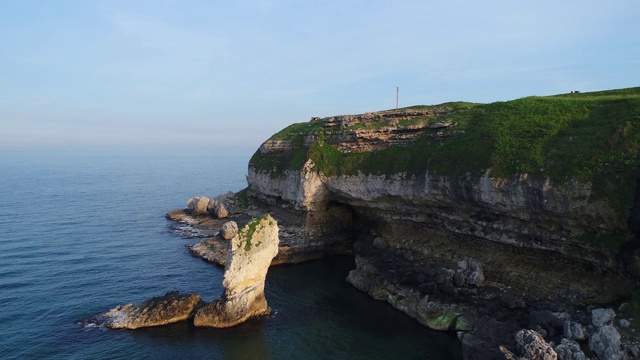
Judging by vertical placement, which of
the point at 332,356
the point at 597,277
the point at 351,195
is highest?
the point at 351,195

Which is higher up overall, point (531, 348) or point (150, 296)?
point (531, 348)

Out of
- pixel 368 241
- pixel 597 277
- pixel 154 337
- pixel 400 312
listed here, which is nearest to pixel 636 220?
pixel 597 277

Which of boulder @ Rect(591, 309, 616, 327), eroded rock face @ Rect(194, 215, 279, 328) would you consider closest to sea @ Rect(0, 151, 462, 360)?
eroded rock face @ Rect(194, 215, 279, 328)

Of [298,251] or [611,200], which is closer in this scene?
[611,200]

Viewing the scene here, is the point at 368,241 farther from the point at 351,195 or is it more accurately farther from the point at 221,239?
the point at 221,239

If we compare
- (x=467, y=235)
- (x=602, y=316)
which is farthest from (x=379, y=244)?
(x=602, y=316)

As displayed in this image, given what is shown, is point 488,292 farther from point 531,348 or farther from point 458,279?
point 531,348

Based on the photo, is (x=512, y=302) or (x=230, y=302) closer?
(x=512, y=302)

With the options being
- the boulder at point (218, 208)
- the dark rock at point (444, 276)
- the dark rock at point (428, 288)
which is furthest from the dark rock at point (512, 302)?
the boulder at point (218, 208)

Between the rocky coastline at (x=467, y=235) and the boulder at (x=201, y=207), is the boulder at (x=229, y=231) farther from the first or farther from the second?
the boulder at (x=201, y=207)
